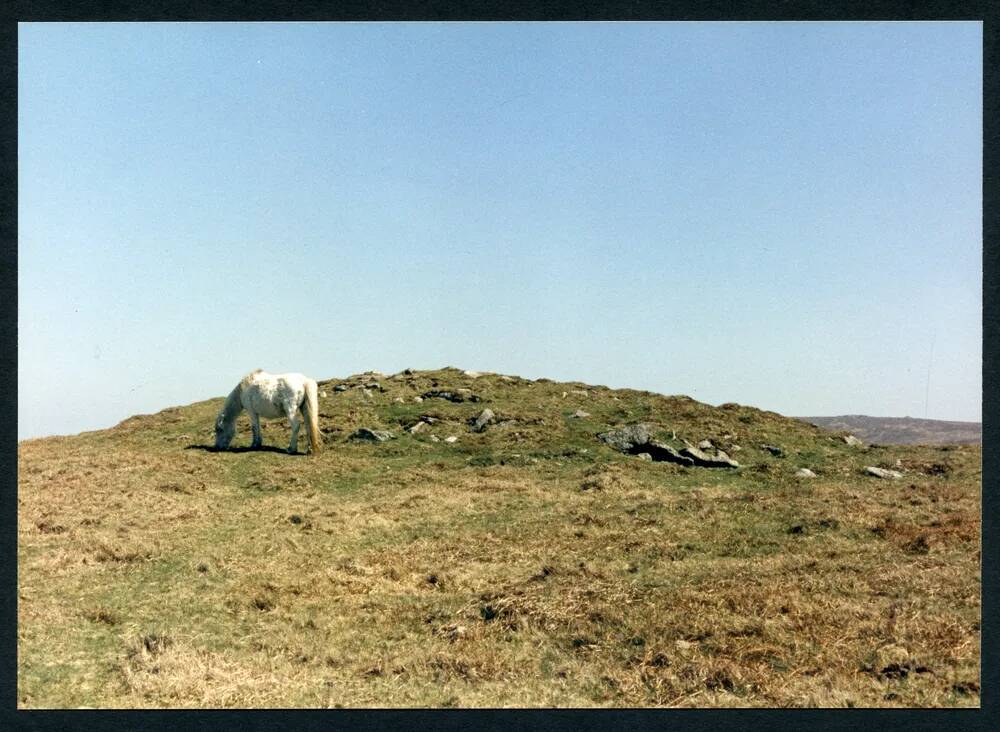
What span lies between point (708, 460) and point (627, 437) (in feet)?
11.1

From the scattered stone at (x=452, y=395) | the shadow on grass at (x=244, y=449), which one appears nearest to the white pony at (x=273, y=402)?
the shadow on grass at (x=244, y=449)

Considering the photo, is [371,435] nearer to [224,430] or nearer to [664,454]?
[224,430]

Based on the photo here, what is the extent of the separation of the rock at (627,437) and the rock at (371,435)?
848 cm

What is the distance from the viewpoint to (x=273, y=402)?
88.3 ft

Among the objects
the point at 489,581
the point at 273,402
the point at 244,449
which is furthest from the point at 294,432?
the point at 489,581

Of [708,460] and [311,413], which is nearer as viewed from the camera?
[708,460]

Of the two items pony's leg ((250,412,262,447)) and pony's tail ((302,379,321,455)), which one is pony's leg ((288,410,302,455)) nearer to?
pony's tail ((302,379,321,455))

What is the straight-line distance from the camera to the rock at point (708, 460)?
2519cm

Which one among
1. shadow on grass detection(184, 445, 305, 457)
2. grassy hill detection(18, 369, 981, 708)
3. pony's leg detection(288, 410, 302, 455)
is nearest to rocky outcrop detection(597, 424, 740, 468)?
grassy hill detection(18, 369, 981, 708)

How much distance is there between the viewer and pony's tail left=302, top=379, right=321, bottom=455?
26.1 m

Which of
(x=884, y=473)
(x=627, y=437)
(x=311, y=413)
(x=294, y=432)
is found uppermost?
(x=311, y=413)

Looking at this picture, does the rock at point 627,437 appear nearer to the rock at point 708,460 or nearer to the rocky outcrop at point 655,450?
the rocky outcrop at point 655,450
